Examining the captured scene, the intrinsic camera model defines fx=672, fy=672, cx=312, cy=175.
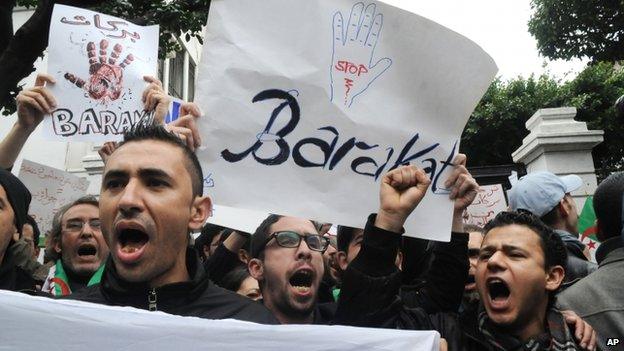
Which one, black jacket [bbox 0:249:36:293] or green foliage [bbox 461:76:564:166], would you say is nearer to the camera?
black jacket [bbox 0:249:36:293]

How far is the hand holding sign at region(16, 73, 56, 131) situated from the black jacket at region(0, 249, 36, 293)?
2.09 feet

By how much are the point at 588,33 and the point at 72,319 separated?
18.4 m

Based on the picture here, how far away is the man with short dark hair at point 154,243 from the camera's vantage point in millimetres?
1781

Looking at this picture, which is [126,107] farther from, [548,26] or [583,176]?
[548,26]

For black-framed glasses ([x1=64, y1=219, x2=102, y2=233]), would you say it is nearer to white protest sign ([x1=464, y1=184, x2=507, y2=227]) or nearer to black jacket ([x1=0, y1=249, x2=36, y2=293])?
black jacket ([x1=0, y1=249, x2=36, y2=293])

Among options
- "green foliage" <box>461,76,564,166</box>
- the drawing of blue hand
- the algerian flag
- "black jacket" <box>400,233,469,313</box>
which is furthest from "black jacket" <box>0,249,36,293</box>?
"green foliage" <box>461,76,564,166</box>

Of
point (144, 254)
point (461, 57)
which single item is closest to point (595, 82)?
point (461, 57)

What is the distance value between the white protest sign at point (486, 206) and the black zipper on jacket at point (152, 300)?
3.11 meters

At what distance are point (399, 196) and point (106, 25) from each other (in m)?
1.87

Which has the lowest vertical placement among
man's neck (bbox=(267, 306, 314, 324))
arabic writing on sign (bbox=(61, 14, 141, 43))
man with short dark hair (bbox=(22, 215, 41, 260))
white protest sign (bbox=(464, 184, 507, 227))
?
man's neck (bbox=(267, 306, 314, 324))

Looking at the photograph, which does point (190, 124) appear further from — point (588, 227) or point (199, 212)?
point (588, 227)

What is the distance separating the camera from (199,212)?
6.55ft

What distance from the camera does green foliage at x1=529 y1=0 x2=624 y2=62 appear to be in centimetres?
1705

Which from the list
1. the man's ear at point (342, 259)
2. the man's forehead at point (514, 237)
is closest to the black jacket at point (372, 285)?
the man's forehead at point (514, 237)
